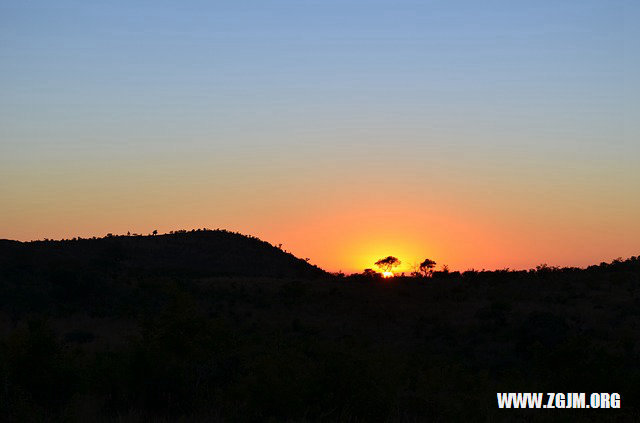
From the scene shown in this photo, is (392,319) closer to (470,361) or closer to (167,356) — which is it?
(470,361)

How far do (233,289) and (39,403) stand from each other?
1864 inches

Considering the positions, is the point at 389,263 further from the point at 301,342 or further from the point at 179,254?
the point at 301,342

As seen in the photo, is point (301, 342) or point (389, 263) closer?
point (301, 342)

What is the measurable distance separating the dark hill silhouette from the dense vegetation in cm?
69

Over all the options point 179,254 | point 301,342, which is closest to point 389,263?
point 179,254

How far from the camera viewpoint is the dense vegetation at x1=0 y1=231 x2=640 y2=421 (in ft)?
48.3

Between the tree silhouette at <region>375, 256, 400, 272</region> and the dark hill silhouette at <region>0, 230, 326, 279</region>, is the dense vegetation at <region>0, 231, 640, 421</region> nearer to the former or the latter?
the dark hill silhouette at <region>0, 230, 326, 279</region>

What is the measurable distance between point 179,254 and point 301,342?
230 feet

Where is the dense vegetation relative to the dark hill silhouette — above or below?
below

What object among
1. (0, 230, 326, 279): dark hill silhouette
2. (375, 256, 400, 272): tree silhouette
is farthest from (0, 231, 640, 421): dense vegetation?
(375, 256, 400, 272): tree silhouette

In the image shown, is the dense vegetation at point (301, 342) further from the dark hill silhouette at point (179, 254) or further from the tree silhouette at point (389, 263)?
the tree silhouette at point (389, 263)

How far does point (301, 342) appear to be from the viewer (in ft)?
97.9

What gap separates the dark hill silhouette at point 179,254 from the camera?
75.6 metres

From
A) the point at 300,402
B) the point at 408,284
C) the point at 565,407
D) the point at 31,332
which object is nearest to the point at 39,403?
the point at 31,332
